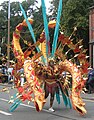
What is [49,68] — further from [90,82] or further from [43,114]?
[90,82]

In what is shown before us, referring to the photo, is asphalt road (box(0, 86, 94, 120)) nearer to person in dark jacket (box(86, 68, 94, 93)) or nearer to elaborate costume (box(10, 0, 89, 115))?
elaborate costume (box(10, 0, 89, 115))

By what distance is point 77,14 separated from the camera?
47.4 metres

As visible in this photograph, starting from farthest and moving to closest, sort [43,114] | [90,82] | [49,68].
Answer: [90,82] < [49,68] < [43,114]

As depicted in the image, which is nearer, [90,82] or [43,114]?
[43,114]

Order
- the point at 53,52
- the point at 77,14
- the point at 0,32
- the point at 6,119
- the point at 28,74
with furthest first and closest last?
the point at 0,32 → the point at 77,14 → the point at 53,52 → the point at 28,74 → the point at 6,119

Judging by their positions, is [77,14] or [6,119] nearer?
[6,119]

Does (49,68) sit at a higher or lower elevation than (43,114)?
higher

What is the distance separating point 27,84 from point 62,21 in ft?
120

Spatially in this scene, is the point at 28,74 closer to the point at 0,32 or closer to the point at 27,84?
the point at 27,84

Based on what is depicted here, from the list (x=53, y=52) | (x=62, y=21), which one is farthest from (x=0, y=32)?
(x=53, y=52)

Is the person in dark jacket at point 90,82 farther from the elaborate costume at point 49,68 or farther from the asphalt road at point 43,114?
the elaborate costume at point 49,68

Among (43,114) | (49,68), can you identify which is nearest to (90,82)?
(49,68)

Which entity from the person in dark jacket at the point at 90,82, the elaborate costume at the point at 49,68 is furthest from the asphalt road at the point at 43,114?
the person in dark jacket at the point at 90,82

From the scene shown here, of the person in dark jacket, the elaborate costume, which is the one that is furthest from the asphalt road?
the person in dark jacket
